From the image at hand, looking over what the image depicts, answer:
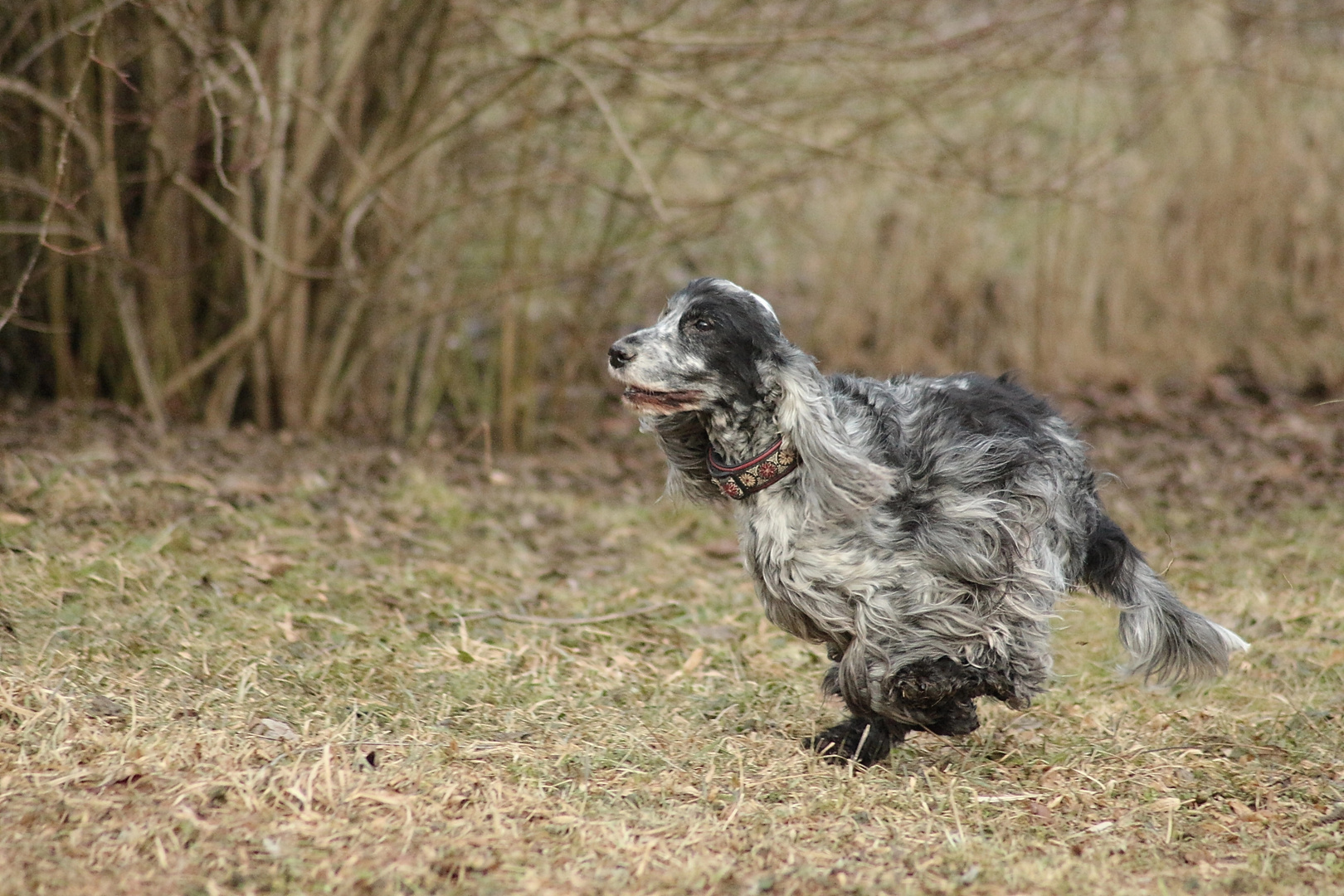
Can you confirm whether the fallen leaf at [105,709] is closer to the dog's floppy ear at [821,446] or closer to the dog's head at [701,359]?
the dog's head at [701,359]

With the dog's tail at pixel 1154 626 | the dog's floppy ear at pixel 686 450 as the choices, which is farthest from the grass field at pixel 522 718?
the dog's floppy ear at pixel 686 450

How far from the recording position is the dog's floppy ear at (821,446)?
341cm

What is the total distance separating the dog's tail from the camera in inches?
140

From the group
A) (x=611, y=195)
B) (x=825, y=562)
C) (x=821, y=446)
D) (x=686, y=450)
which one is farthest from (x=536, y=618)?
(x=611, y=195)

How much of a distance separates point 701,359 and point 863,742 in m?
1.13

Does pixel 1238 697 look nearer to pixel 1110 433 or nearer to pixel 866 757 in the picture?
pixel 866 757

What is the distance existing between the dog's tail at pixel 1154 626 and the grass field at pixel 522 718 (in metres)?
0.28

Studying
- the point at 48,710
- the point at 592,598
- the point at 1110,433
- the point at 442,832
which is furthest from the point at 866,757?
the point at 1110,433

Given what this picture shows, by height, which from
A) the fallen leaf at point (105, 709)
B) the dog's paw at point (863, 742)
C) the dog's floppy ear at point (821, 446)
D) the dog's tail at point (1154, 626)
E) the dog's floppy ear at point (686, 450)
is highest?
the dog's floppy ear at point (821, 446)

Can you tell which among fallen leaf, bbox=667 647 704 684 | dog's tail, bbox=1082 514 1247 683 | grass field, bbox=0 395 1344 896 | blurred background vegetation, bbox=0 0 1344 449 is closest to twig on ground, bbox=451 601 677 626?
grass field, bbox=0 395 1344 896

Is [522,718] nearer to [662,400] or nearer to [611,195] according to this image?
[662,400]

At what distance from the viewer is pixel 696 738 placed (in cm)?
370

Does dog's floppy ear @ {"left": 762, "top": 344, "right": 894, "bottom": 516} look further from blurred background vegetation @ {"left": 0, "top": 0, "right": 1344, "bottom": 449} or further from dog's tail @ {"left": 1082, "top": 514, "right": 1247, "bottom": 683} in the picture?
blurred background vegetation @ {"left": 0, "top": 0, "right": 1344, "bottom": 449}

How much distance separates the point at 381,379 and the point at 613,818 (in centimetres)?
563
